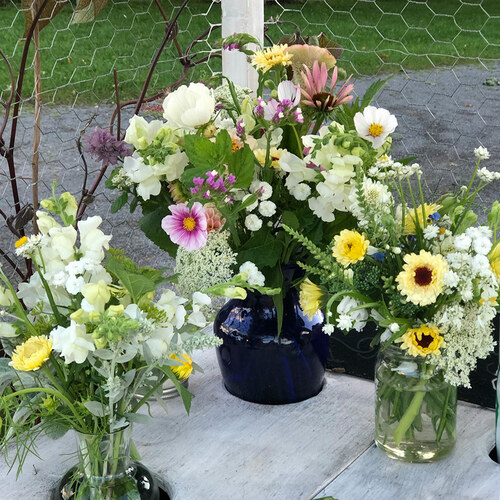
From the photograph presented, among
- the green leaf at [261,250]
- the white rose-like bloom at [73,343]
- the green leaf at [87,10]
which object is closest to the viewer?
the white rose-like bloom at [73,343]

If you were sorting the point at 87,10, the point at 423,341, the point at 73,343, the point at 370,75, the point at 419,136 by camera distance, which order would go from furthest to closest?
Answer: the point at 419,136 → the point at 370,75 → the point at 87,10 → the point at 423,341 → the point at 73,343

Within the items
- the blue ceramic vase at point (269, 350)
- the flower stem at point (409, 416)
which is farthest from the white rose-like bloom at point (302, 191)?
the flower stem at point (409, 416)

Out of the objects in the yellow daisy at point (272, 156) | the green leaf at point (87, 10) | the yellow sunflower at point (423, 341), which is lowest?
the yellow sunflower at point (423, 341)

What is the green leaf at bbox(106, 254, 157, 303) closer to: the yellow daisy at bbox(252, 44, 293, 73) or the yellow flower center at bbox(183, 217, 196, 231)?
the yellow flower center at bbox(183, 217, 196, 231)

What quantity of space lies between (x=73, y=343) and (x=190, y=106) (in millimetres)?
311

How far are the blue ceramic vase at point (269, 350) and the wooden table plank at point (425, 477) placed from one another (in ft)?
0.47

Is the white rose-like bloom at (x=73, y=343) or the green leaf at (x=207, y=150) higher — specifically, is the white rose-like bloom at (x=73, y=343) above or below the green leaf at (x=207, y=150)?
below

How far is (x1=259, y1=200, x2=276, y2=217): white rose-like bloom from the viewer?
34.7 inches

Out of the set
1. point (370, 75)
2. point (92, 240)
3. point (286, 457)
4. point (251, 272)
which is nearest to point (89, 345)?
point (92, 240)

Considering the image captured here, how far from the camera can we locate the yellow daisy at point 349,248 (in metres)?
0.80

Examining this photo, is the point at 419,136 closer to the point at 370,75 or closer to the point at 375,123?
the point at 370,75

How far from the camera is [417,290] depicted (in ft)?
2.52

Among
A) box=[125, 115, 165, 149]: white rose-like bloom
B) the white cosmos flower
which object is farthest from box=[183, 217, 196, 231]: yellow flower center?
the white cosmos flower

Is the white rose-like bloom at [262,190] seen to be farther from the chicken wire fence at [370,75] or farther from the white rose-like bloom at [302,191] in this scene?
the chicken wire fence at [370,75]
